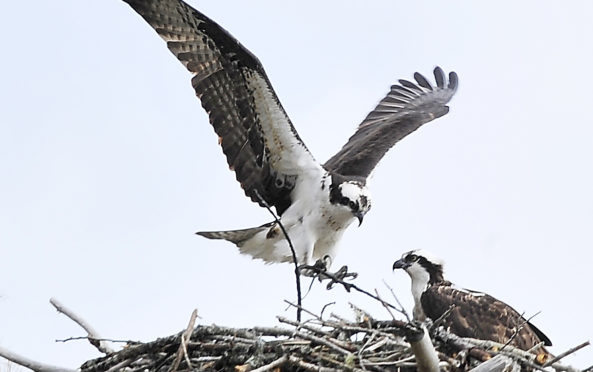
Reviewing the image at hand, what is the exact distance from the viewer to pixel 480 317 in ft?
21.6

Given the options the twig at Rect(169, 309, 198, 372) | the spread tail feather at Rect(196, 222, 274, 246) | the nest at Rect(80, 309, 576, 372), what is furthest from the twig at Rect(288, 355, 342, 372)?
the spread tail feather at Rect(196, 222, 274, 246)

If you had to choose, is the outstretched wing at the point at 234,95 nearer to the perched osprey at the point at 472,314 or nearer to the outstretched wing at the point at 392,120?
the outstretched wing at the point at 392,120

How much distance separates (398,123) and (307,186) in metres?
1.95

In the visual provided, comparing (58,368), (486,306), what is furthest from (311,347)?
(486,306)

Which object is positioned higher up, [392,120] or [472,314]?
[392,120]

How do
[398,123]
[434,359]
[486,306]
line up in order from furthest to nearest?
[398,123], [486,306], [434,359]

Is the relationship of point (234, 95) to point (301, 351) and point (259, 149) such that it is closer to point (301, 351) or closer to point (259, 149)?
point (259, 149)

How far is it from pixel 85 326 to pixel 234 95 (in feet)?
7.21

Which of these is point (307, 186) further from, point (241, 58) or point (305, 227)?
point (241, 58)

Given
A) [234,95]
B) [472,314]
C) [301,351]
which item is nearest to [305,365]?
[301,351]

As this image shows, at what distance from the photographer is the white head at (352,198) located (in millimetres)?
7398

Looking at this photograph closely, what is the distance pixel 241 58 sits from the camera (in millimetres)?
7113

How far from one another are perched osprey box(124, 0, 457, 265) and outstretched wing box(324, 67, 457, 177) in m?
0.21

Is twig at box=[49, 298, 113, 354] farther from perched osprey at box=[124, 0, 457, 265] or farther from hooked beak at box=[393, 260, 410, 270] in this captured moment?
hooked beak at box=[393, 260, 410, 270]
